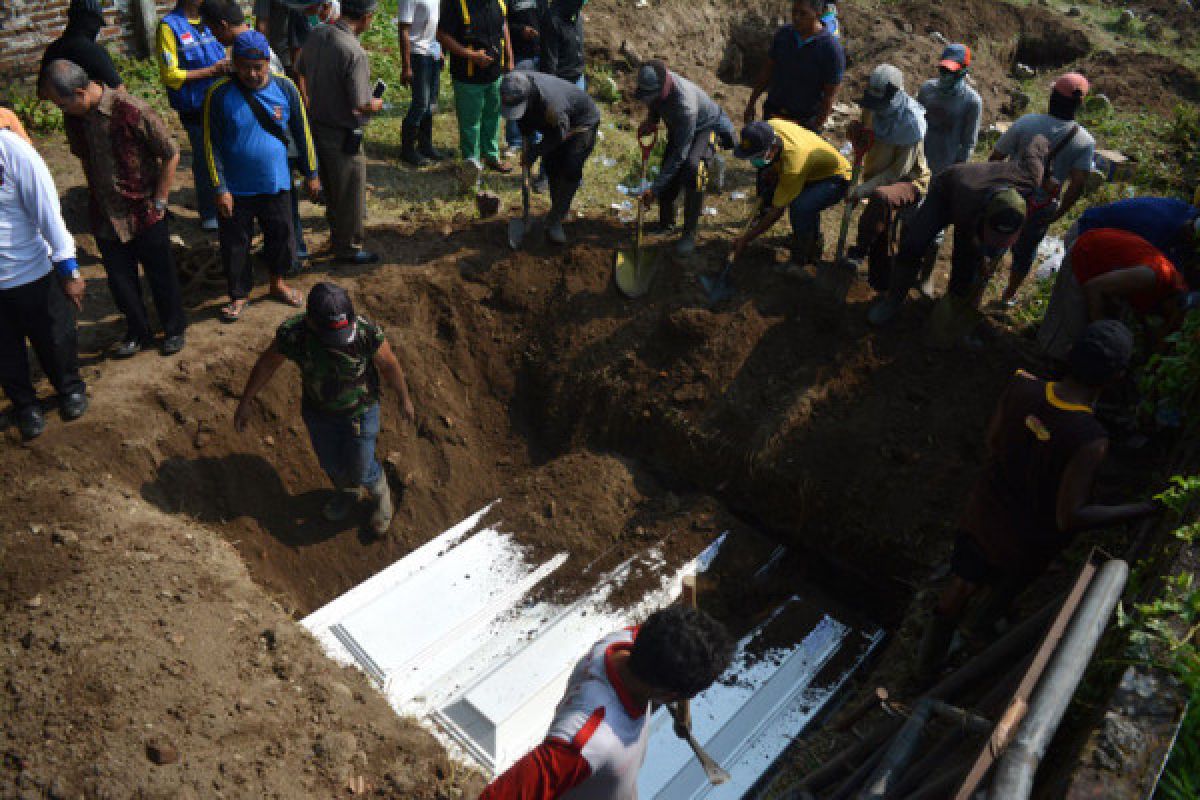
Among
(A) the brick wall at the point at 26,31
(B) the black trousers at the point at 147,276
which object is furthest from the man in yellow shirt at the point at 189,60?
(A) the brick wall at the point at 26,31

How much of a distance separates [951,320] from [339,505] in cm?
403

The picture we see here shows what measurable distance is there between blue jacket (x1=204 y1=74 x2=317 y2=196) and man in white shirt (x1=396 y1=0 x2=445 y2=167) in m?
2.11

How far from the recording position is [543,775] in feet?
8.12

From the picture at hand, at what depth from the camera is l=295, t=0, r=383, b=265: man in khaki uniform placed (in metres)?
5.81

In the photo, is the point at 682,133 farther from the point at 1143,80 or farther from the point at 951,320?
the point at 1143,80

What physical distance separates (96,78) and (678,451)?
421 cm

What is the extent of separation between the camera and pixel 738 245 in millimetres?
6133

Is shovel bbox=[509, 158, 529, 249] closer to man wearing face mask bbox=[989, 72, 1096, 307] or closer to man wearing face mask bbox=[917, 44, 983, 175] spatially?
man wearing face mask bbox=[917, 44, 983, 175]

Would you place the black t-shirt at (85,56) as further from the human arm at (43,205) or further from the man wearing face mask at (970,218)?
the man wearing face mask at (970,218)

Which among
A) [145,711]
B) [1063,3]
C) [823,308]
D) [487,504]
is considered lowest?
[487,504]

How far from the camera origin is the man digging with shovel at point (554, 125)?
595 centimetres

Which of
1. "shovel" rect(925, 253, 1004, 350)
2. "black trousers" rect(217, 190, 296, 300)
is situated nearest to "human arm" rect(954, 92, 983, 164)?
"shovel" rect(925, 253, 1004, 350)

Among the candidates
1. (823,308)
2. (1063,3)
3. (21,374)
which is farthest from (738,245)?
(1063,3)

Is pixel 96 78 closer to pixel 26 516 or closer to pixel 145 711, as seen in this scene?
pixel 26 516
